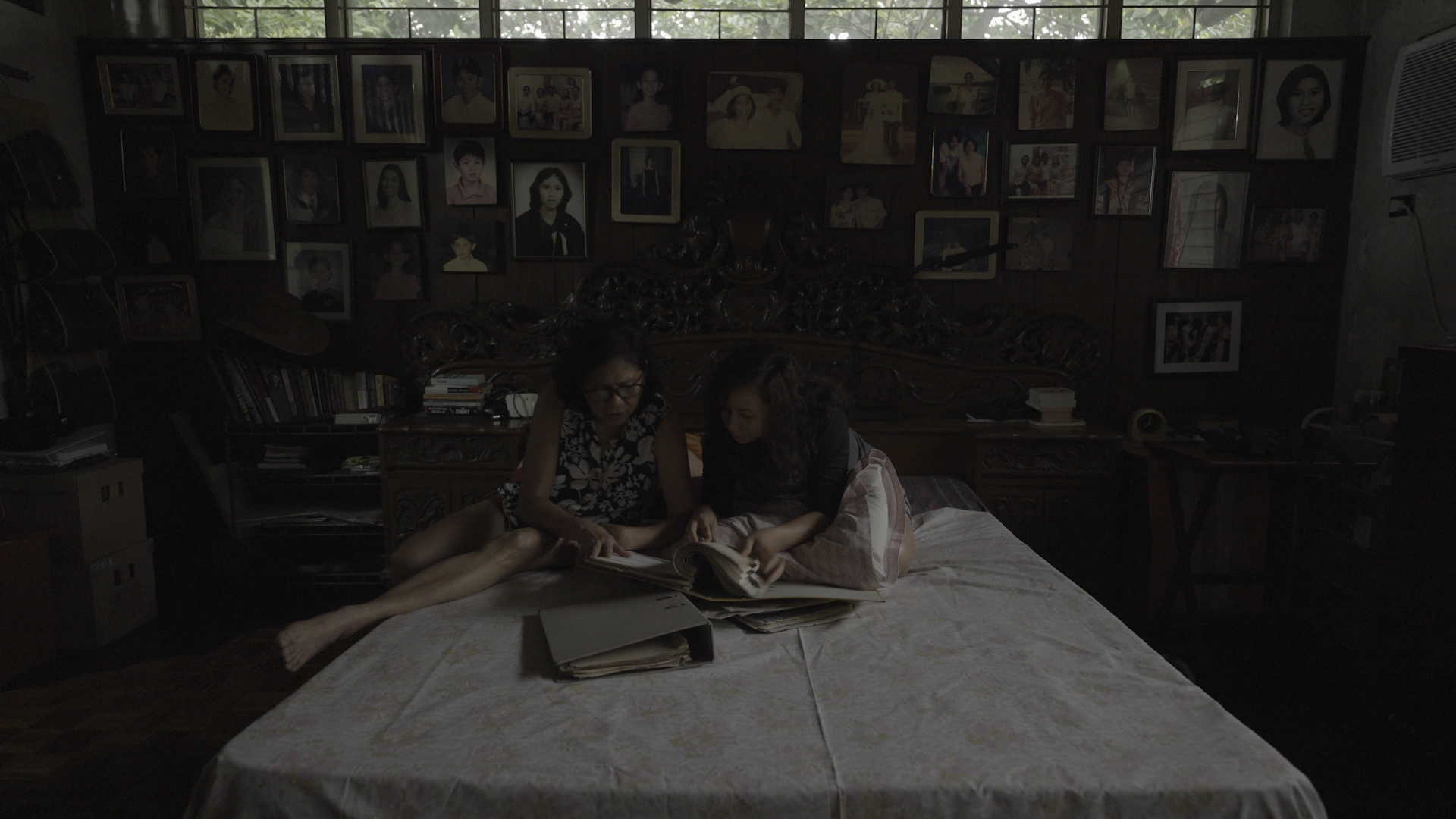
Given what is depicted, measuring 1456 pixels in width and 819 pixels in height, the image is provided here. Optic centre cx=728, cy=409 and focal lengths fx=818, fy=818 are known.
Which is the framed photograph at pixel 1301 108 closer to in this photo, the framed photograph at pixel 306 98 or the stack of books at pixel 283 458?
the framed photograph at pixel 306 98

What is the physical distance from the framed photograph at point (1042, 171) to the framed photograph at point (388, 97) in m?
2.61

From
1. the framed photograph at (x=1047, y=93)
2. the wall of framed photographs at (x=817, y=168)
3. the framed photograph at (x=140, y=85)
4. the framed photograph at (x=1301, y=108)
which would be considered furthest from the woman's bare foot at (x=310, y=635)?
the framed photograph at (x=1301, y=108)

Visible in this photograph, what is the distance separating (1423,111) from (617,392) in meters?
2.98

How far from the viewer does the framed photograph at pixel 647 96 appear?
11.7ft

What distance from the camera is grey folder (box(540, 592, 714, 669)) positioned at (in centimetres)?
145

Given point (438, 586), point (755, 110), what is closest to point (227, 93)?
point (755, 110)

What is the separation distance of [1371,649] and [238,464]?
14.3 ft

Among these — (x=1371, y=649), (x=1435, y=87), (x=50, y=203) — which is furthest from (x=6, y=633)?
(x=1435, y=87)

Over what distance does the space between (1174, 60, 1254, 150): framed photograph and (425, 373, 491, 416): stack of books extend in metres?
3.21

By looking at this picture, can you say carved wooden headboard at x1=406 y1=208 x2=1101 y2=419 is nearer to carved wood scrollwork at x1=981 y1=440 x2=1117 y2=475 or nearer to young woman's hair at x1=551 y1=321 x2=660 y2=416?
carved wood scrollwork at x1=981 y1=440 x2=1117 y2=475

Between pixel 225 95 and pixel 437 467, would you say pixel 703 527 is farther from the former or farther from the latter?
pixel 225 95

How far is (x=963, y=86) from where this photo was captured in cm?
355

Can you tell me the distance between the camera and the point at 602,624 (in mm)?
1546

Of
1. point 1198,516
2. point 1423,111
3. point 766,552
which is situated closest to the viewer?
point 766,552
